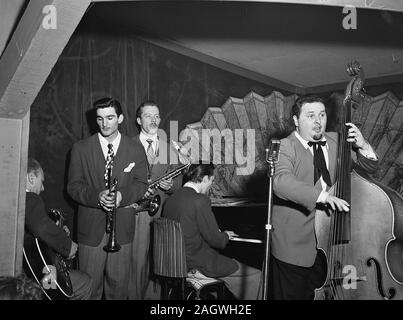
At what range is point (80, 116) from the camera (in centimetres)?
437

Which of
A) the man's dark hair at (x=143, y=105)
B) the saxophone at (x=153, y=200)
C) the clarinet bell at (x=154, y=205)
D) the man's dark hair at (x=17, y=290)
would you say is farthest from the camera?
the man's dark hair at (x=143, y=105)

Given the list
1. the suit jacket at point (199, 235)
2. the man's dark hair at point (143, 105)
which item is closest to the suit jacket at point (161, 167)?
the man's dark hair at point (143, 105)

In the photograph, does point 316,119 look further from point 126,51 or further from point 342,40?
point 342,40

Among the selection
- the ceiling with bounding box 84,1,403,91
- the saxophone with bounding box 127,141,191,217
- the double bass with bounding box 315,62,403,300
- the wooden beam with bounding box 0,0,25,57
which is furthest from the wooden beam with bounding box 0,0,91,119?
the ceiling with bounding box 84,1,403,91

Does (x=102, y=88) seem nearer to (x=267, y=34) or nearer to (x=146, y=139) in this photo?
(x=146, y=139)

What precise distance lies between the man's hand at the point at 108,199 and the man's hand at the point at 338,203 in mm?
1597

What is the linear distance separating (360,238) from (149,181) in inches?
88.0

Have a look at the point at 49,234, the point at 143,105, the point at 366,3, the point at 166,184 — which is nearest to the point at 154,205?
the point at 166,184

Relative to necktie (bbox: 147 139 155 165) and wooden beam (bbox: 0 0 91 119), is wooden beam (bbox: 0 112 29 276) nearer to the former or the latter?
wooden beam (bbox: 0 0 91 119)

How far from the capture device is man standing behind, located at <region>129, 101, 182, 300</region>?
4.14m

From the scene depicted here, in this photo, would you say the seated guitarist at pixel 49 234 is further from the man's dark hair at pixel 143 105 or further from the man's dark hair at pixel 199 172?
the man's dark hair at pixel 143 105

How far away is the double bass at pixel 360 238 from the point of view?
99.9 inches

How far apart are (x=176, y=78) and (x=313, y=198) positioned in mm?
3249
